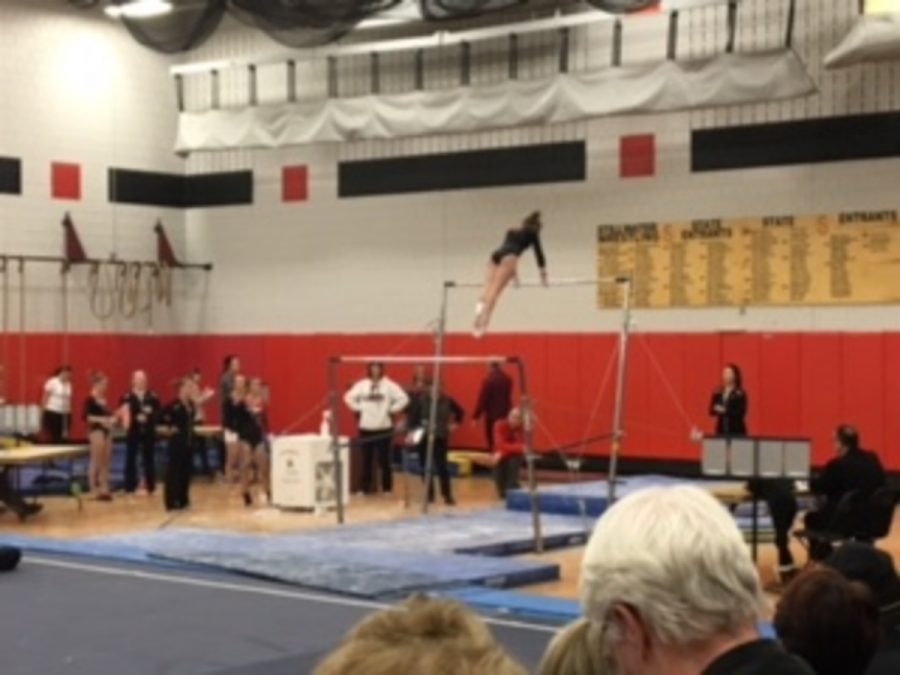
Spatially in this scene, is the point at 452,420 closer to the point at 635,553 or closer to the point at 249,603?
the point at 249,603

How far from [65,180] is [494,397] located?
7.51 meters

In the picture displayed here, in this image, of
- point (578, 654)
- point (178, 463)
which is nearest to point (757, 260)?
point (178, 463)

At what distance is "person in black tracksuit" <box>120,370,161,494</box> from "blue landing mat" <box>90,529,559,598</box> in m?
6.24

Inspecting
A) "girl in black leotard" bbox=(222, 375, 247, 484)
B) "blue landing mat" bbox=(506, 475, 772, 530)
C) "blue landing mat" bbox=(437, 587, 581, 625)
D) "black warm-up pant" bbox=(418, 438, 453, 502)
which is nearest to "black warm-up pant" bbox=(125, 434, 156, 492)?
"girl in black leotard" bbox=(222, 375, 247, 484)

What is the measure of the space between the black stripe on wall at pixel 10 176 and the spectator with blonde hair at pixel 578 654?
20450mm

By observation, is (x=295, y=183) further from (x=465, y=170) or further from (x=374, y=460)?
(x=374, y=460)

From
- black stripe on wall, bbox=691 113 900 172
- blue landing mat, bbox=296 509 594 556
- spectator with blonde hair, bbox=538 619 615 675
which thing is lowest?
blue landing mat, bbox=296 509 594 556

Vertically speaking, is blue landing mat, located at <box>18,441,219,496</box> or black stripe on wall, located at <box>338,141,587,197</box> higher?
black stripe on wall, located at <box>338,141,587,197</box>

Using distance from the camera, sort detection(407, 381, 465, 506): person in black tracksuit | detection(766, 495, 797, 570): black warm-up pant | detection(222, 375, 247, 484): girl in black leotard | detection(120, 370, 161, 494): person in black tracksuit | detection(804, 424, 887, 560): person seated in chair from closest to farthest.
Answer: detection(804, 424, 887, 560): person seated in chair < detection(766, 495, 797, 570): black warm-up pant < detection(407, 381, 465, 506): person in black tracksuit < detection(222, 375, 247, 484): girl in black leotard < detection(120, 370, 161, 494): person in black tracksuit

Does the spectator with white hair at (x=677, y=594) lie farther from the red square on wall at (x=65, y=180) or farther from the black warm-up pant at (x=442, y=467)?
the red square on wall at (x=65, y=180)

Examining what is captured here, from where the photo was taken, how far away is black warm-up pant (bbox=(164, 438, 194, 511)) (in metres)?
16.8

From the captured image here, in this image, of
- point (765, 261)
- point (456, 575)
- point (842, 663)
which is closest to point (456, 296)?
point (765, 261)

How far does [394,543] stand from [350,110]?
943 cm

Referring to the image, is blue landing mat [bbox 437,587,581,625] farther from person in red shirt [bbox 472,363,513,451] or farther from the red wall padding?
person in red shirt [bbox 472,363,513,451]
